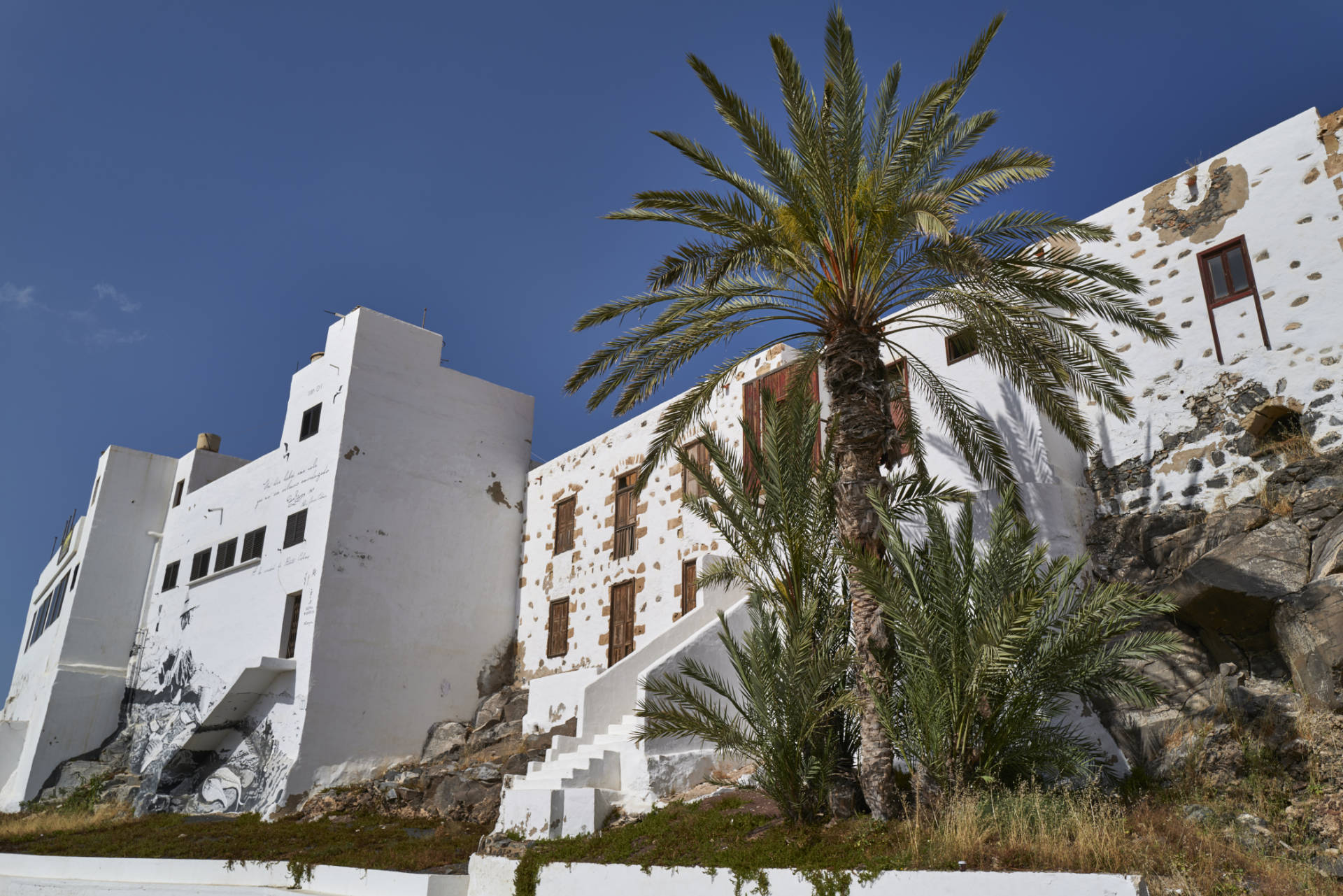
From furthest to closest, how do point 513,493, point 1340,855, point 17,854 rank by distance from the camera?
point 513,493 < point 17,854 < point 1340,855

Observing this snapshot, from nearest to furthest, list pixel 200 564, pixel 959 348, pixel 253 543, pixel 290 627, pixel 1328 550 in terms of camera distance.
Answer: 1. pixel 1328 550
2. pixel 959 348
3. pixel 290 627
4. pixel 253 543
5. pixel 200 564

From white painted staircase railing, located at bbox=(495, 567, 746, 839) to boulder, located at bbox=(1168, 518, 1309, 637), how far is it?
5.95 meters

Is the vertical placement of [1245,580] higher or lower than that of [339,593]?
lower

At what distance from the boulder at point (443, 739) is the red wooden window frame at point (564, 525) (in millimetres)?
4140

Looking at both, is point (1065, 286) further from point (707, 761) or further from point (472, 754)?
point (472, 754)

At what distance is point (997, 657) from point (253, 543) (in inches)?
719

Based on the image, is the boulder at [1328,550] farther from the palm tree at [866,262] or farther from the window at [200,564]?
the window at [200,564]

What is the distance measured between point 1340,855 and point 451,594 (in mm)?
16409

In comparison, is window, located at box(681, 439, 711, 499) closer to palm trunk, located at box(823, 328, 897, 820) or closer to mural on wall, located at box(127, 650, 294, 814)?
palm trunk, located at box(823, 328, 897, 820)

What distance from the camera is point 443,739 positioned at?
63.4ft

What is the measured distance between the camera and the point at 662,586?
17.2m

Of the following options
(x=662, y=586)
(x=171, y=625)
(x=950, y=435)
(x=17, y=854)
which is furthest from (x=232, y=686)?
(x=950, y=435)

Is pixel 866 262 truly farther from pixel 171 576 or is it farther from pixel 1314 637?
pixel 171 576

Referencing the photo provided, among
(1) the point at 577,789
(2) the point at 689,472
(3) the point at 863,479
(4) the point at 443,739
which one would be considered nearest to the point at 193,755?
(4) the point at 443,739
